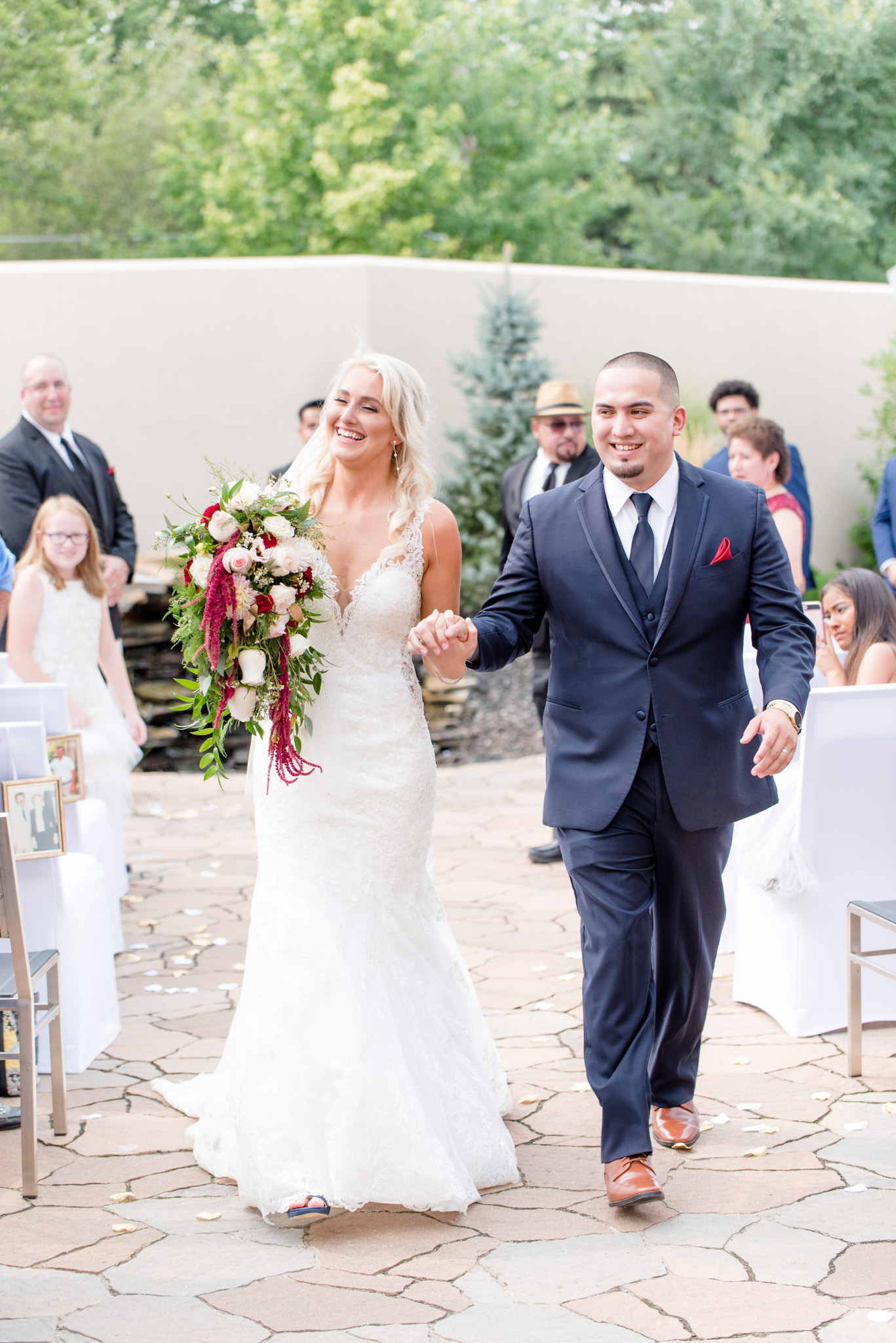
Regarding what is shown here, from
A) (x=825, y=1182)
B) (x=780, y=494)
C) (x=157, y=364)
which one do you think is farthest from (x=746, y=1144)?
(x=157, y=364)

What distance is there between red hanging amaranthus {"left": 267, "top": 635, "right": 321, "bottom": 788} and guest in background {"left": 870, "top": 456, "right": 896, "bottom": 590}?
437cm

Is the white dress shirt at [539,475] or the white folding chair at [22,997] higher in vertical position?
the white dress shirt at [539,475]

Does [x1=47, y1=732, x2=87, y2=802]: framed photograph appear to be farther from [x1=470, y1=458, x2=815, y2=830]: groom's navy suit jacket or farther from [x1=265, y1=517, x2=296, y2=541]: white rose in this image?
[x1=470, y1=458, x2=815, y2=830]: groom's navy suit jacket

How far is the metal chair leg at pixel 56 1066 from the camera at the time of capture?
3.84 metres

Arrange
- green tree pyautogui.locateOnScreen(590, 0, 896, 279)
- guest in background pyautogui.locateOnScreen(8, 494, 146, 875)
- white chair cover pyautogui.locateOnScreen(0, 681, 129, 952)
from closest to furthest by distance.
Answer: white chair cover pyautogui.locateOnScreen(0, 681, 129, 952)
guest in background pyautogui.locateOnScreen(8, 494, 146, 875)
green tree pyautogui.locateOnScreen(590, 0, 896, 279)

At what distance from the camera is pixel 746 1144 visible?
377 cm

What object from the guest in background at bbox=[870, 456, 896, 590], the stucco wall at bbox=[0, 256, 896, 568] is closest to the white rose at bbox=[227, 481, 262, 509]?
the guest in background at bbox=[870, 456, 896, 590]

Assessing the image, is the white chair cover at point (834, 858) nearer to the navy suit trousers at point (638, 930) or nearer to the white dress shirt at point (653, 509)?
the navy suit trousers at point (638, 930)

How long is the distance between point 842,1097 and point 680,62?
2689 centimetres

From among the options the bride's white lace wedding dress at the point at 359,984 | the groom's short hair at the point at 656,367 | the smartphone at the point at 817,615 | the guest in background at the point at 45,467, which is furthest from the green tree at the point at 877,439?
the bride's white lace wedding dress at the point at 359,984

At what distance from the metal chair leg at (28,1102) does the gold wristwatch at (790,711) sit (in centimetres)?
201

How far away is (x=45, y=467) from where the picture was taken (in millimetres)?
7062

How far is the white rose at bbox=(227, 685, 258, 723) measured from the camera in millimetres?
3338

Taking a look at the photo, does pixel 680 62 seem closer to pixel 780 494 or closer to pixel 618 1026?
pixel 780 494
